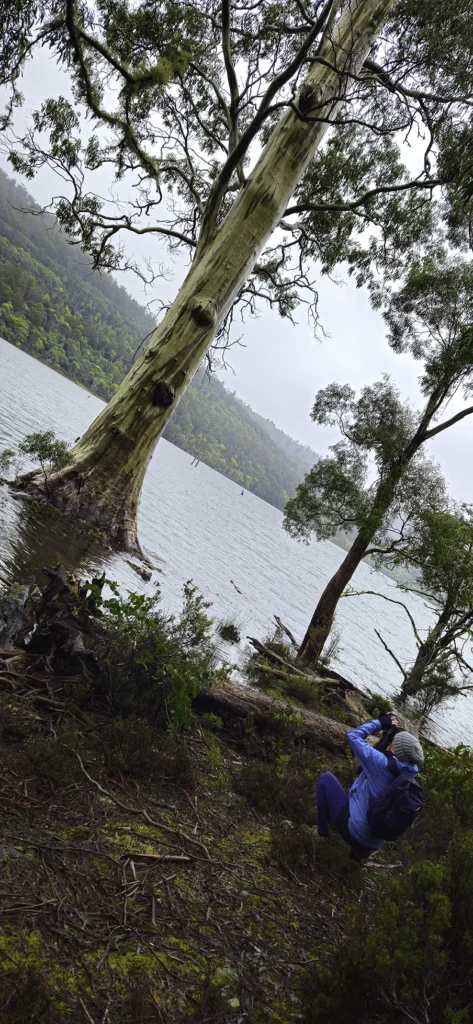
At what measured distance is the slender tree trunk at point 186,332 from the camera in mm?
8859

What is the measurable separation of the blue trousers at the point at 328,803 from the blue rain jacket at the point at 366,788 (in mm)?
78

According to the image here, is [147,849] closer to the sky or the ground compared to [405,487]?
closer to the ground

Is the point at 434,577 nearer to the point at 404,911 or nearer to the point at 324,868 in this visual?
the point at 324,868

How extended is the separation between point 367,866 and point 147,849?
5.18ft

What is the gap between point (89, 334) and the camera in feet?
320

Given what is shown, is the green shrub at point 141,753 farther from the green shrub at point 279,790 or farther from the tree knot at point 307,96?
the tree knot at point 307,96

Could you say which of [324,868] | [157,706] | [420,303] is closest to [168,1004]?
[324,868]

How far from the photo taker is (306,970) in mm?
2189

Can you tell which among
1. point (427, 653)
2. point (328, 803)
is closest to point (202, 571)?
point (427, 653)

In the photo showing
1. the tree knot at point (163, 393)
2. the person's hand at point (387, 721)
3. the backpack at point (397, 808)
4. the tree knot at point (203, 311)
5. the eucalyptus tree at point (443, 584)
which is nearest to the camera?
the backpack at point (397, 808)

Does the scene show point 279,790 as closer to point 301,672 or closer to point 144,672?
point 144,672

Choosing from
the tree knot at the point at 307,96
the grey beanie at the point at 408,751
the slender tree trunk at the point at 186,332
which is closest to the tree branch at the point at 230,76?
the slender tree trunk at the point at 186,332

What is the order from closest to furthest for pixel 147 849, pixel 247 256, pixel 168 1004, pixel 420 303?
pixel 168 1004, pixel 147 849, pixel 247 256, pixel 420 303

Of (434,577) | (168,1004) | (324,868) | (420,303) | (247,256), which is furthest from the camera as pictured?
(420,303)
